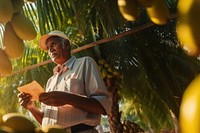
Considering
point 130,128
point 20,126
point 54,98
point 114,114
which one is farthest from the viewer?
point 130,128

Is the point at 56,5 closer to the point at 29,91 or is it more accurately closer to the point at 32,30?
the point at 29,91

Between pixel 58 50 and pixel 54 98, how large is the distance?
41cm

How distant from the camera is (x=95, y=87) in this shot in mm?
1767

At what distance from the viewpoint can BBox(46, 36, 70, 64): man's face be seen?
6.57ft

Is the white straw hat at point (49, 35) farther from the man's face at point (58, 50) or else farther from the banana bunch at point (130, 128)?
the banana bunch at point (130, 128)

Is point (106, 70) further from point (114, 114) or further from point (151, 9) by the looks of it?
point (151, 9)

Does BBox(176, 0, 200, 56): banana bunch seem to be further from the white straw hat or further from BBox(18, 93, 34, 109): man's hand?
the white straw hat

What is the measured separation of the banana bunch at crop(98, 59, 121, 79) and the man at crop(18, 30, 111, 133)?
257 cm

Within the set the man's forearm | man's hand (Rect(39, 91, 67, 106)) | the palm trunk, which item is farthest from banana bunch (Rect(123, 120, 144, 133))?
man's hand (Rect(39, 91, 67, 106))

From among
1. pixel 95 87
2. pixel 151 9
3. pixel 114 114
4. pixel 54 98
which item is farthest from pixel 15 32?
pixel 114 114

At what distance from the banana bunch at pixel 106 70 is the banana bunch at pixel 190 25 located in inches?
162

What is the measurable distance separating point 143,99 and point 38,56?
1.57 meters

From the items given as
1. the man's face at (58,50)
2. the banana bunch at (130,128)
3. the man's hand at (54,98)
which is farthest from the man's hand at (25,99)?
the banana bunch at (130,128)

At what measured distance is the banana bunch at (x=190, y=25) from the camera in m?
0.42
